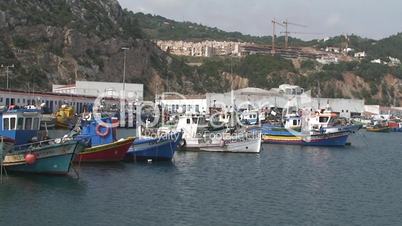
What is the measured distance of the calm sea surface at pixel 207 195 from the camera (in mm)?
27519

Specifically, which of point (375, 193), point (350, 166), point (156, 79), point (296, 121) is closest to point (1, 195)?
point (375, 193)

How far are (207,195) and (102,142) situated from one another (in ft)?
39.8

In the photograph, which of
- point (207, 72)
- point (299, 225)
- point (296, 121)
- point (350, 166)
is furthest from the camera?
point (207, 72)

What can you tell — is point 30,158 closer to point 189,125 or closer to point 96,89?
point 189,125

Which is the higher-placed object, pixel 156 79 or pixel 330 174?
pixel 156 79

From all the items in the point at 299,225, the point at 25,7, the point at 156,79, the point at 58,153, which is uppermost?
the point at 25,7

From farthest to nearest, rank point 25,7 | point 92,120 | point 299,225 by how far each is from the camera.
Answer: point 25,7 < point 92,120 < point 299,225

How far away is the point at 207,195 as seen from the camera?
3291 cm

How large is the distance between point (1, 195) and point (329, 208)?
49.8 ft

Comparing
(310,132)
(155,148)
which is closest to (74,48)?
(310,132)

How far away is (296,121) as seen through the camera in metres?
68.4

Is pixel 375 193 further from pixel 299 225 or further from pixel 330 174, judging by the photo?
pixel 299 225

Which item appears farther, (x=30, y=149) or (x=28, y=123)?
(x=28, y=123)

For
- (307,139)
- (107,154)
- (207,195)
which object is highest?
(307,139)
